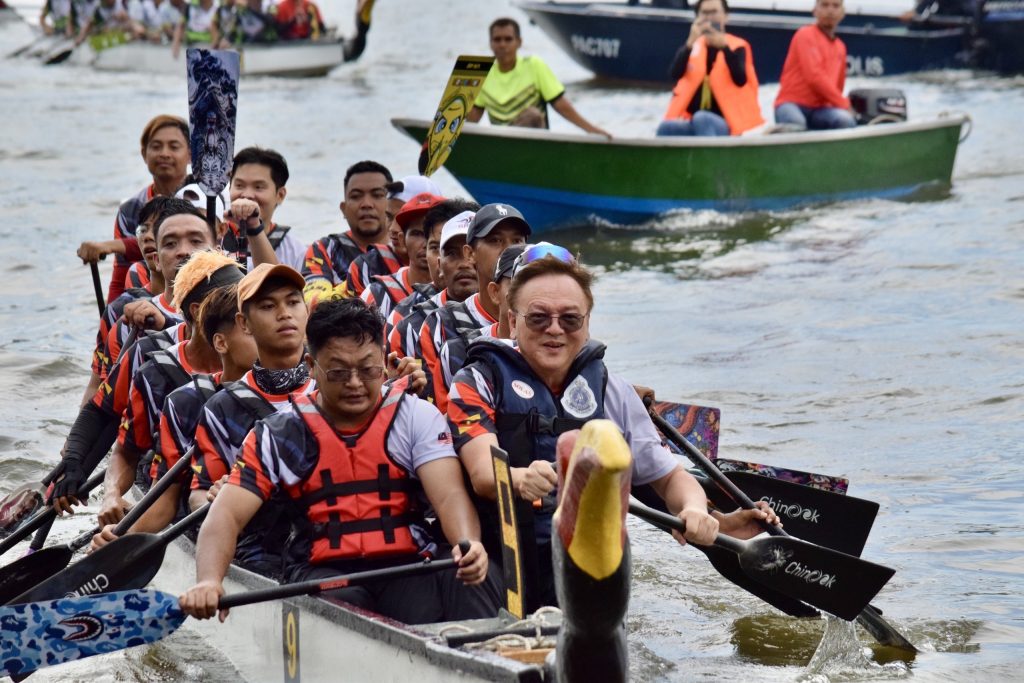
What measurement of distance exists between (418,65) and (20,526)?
22364 millimetres

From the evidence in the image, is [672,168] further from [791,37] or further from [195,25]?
[195,25]

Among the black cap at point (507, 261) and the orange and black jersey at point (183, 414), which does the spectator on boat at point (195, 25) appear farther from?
the black cap at point (507, 261)

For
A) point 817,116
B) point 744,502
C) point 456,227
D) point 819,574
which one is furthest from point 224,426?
point 817,116

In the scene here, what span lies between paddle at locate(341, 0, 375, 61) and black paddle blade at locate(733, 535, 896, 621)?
2134 centimetres

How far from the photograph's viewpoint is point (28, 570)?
514cm

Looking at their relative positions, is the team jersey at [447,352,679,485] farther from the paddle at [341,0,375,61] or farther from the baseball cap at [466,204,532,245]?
the paddle at [341,0,375,61]

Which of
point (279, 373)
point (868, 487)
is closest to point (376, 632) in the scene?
point (279, 373)

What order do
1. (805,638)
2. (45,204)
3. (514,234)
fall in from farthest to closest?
(45,204)
(805,638)
(514,234)

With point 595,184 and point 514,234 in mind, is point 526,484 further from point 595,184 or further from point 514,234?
point 595,184

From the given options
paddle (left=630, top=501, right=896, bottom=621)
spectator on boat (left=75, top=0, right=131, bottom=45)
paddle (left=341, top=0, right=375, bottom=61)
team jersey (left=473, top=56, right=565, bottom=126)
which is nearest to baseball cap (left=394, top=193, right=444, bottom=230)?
paddle (left=630, top=501, right=896, bottom=621)

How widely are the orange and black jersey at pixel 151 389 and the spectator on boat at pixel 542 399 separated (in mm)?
1223

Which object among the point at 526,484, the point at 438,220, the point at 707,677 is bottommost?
the point at 707,677

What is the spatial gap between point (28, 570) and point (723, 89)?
27.0ft

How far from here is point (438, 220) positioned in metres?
5.79
